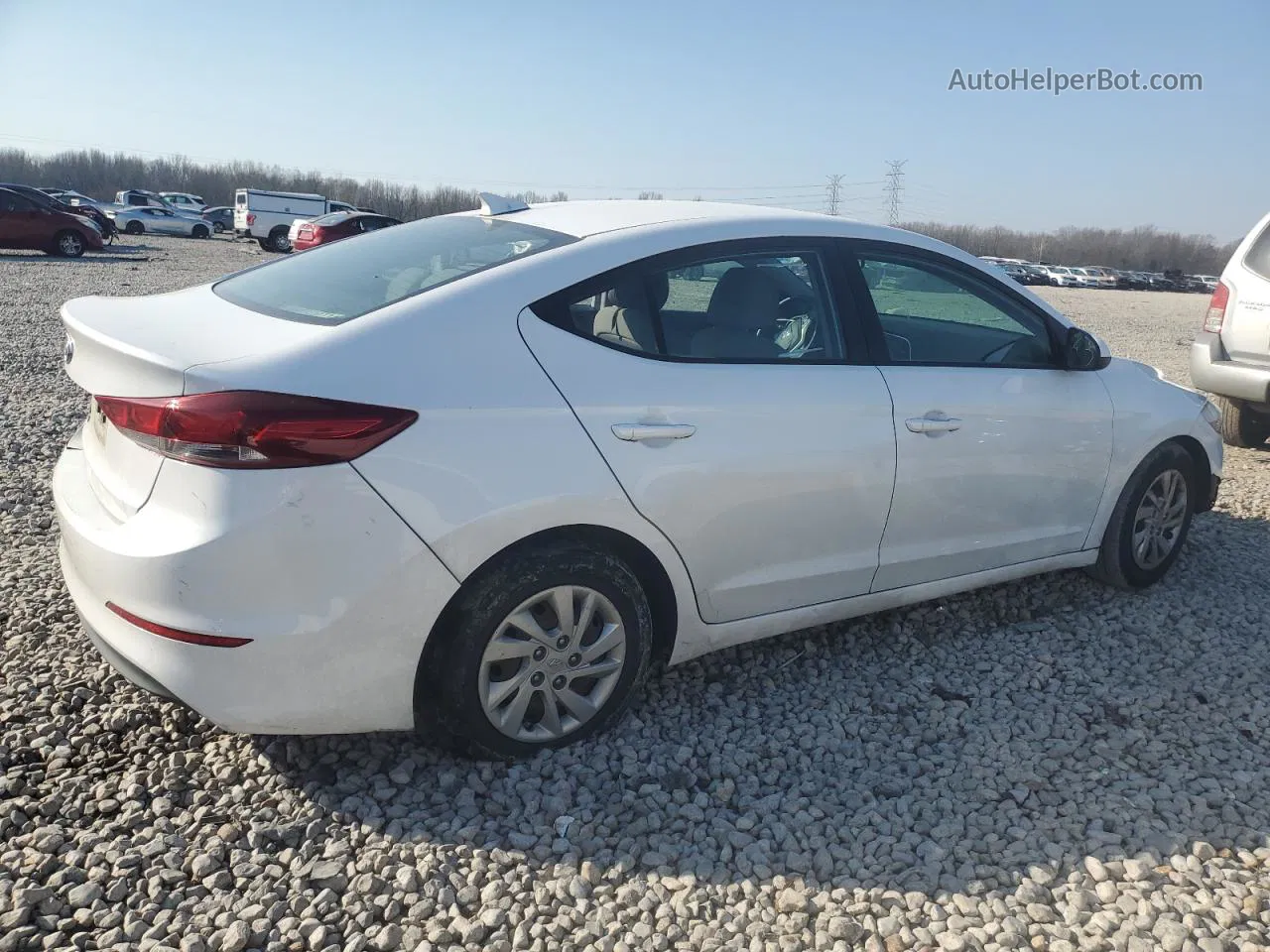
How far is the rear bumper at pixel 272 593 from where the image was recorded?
2436mm

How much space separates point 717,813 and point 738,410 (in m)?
1.22

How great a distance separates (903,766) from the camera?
315 cm

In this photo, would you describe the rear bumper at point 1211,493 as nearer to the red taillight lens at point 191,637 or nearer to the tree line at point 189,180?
the red taillight lens at point 191,637

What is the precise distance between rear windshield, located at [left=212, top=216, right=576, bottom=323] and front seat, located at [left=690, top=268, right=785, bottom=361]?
547 millimetres

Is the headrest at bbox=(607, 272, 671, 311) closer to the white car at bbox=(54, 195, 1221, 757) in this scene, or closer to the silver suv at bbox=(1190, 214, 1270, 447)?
the white car at bbox=(54, 195, 1221, 757)

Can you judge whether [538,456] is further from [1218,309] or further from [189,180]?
[189,180]

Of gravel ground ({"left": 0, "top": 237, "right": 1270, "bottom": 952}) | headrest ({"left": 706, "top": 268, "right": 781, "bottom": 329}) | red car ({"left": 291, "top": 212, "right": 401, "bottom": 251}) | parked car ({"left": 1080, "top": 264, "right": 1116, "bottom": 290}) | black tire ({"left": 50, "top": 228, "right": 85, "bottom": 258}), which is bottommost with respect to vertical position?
gravel ground ({"left": 0, "top": 237, "right": 1270, "bottom": 952})

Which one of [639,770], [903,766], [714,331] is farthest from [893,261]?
[639,770]

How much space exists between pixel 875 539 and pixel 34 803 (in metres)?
2.73

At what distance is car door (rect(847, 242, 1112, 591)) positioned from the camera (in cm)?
360

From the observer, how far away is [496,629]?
279cm

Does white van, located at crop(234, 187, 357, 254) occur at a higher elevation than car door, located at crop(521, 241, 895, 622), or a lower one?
higher

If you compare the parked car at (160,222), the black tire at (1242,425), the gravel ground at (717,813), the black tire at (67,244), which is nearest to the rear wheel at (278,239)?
the parked car at (160,222)

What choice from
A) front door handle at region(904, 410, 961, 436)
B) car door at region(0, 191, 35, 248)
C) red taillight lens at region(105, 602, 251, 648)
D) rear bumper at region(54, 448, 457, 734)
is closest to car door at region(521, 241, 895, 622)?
front door handle at region(904, 410, 961, 436)
